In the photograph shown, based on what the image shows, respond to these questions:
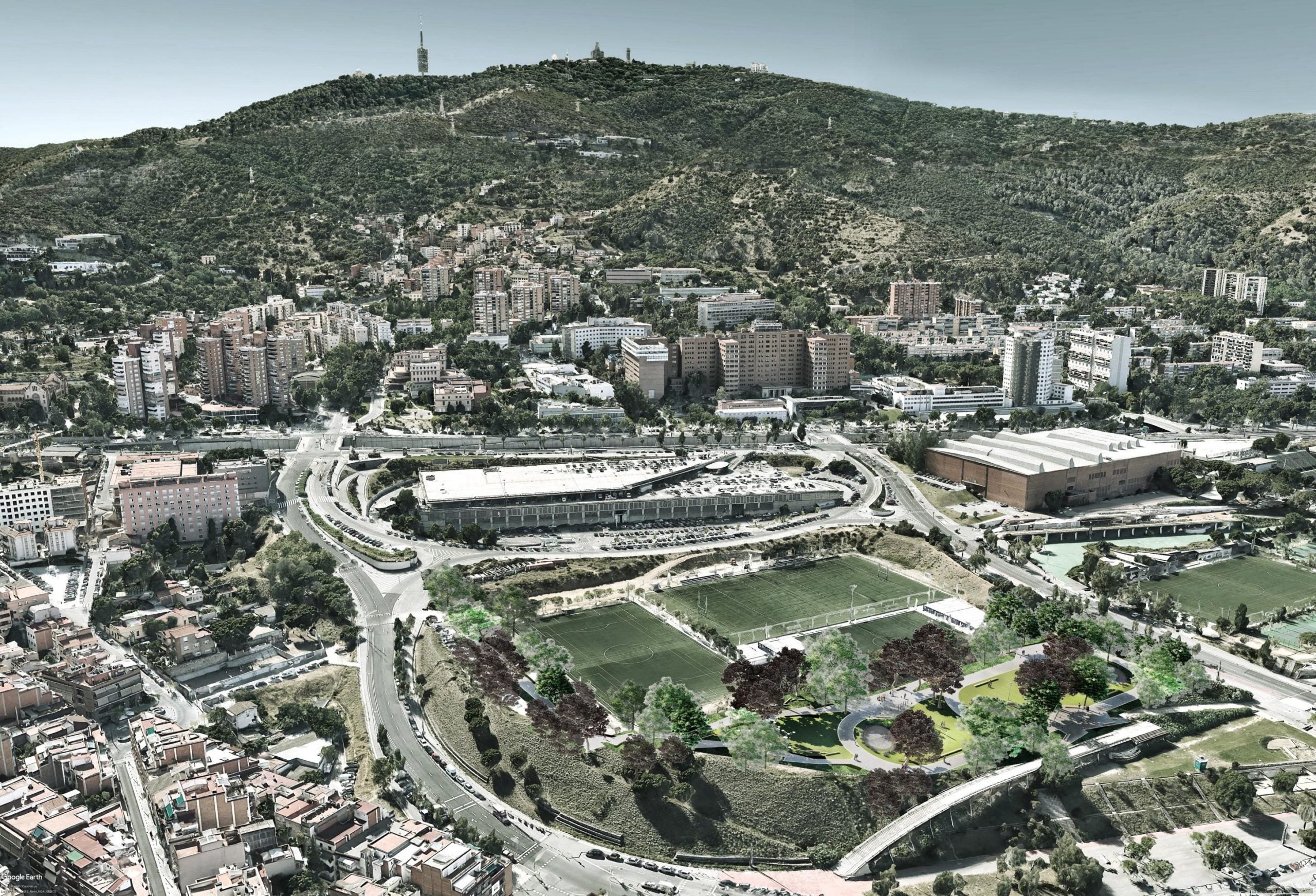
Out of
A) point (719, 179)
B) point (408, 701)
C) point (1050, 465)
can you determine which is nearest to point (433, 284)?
point (719, 179)

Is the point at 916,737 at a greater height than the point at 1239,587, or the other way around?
the point at 916,737

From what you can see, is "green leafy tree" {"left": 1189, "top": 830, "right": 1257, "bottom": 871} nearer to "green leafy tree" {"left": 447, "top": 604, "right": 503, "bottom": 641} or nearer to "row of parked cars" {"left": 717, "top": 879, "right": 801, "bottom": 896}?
"row of parked cars" {"left": 717, "top": 879, "right": 801, "bottom": 896}

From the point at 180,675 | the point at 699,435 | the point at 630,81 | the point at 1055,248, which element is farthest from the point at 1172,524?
the point at 630,81

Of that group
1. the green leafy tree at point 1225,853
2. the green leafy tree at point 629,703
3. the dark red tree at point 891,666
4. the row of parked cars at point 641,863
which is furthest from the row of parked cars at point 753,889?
the green leafy tree at point 1225,853

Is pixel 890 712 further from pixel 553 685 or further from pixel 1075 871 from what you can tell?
pixel 553 685

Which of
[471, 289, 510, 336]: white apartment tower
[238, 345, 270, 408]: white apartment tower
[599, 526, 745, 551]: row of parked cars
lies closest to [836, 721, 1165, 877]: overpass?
[599, 526, 745, 551]: row of parked cars

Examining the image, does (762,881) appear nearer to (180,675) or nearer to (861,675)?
(861,675)
